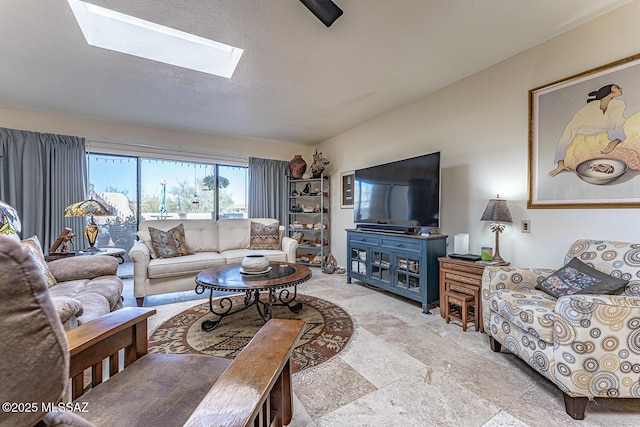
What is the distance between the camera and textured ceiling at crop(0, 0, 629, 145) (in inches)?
73.3

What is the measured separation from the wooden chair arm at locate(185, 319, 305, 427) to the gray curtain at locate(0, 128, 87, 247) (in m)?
4.21

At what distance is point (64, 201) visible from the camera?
12.3ft

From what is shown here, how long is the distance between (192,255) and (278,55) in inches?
102

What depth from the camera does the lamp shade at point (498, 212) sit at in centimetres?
232

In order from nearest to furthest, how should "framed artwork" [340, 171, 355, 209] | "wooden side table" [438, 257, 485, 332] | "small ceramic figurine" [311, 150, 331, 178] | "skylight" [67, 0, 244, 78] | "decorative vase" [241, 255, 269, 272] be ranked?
"skylight" [67, 0, 244, 78]
"wooden side table" [438, 257, 485, 332]
"decorative vase" [241, 255, 269, 272]
"framed artwork" [340, 171, 355, 209]
"small ceramic figurine" [311, 150, 331, 178]

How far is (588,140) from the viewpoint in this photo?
2.03 meters

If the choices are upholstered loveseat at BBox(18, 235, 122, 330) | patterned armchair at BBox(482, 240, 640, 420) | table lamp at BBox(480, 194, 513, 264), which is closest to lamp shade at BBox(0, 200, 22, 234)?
upholstered loveseat at BBox(18, 235, 122, 330)

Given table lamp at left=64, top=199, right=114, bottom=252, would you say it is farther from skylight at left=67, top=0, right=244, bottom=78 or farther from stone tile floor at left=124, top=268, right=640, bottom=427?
skylight at left=67, top=0, right=244, bottom=78

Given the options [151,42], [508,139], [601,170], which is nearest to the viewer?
[601,170]

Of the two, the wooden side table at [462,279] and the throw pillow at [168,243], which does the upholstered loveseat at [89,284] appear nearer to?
the throw pillow at [168,243]

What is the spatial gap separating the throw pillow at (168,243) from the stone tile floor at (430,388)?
1.13 m

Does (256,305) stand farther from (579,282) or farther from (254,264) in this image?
(579,282)

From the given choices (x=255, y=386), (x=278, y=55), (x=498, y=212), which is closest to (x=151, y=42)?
(x=278, y=55)

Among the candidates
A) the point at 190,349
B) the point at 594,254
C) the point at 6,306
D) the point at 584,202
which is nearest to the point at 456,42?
the point at 584,202
